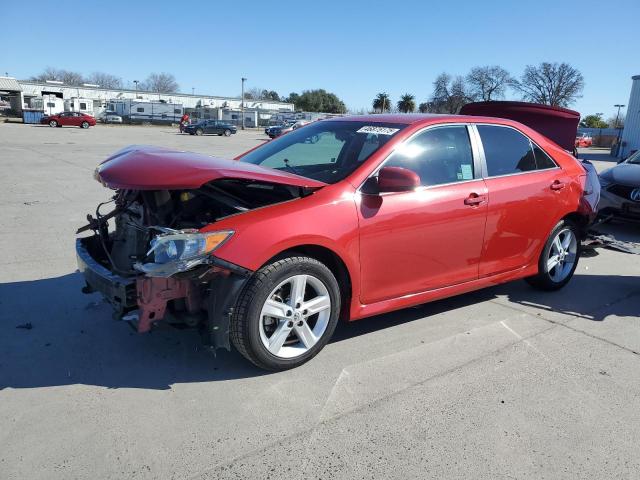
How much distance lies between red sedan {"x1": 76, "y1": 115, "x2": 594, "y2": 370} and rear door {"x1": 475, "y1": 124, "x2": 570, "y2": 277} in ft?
0.05

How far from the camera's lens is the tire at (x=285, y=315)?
3082 millimetres

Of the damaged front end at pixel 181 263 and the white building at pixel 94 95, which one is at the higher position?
the white building at pixel 94 95

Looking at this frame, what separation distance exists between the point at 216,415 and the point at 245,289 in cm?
74

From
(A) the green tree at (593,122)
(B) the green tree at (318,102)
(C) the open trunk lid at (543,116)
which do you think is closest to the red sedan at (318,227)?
(C) the open trunk lid at (543,116)

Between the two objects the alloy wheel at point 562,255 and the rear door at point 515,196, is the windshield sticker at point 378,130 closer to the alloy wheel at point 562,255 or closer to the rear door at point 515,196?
the rear door at point 515,196

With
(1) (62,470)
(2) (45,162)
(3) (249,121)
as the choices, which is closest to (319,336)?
(1) (62,470)

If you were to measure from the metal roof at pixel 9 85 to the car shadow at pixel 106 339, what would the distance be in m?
74.1

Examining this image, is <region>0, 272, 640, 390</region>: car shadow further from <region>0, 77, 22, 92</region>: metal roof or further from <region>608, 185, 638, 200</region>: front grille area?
<region>0, 77, 22, 92</region>: metal roof

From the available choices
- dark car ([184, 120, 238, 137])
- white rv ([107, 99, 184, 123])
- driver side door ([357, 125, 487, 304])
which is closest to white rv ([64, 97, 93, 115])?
white rv ([107, 99, 184, 123])

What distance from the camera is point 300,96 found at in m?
111

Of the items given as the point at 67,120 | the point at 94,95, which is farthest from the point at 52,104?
the point at 94,95

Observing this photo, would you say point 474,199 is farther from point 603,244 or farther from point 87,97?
point 87,97

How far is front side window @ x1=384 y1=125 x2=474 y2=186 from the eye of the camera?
3.82 m

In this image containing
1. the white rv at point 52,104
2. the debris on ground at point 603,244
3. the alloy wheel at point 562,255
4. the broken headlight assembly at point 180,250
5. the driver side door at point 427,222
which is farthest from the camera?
the white rv at point 52,104
